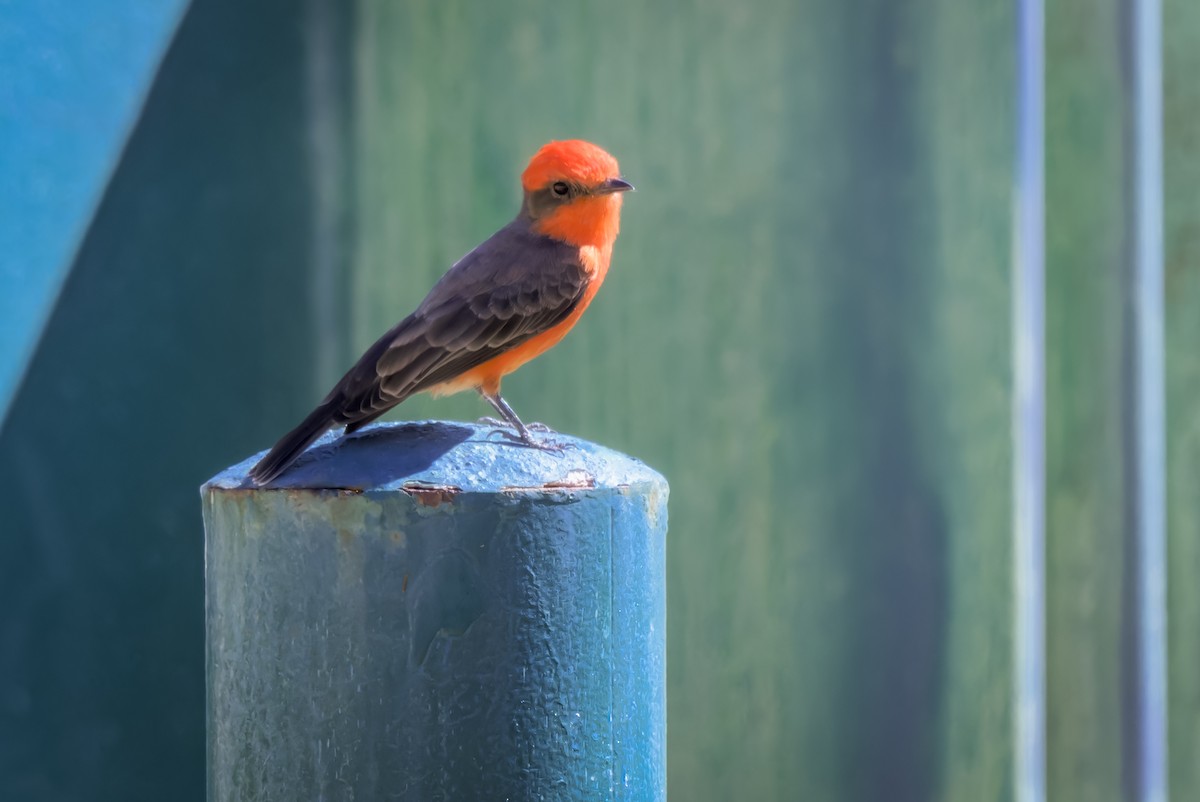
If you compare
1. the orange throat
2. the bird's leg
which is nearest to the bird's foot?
the bird's leg

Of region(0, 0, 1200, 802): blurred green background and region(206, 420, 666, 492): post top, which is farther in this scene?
region(0, 0, 1200, 802): blurred green background

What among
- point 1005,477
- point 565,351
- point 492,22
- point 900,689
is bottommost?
point 900,689

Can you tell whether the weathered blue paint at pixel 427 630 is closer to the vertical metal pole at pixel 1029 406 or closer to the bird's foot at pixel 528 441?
the bird's foot at pixel 528 441

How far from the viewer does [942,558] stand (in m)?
5.68

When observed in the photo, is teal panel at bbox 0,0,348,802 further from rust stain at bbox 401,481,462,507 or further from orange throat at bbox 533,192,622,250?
rust stain at bbox 401,481,462,507

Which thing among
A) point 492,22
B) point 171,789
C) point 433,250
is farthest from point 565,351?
point 171,789

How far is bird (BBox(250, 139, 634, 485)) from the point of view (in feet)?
10.4

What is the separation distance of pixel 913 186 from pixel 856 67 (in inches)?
22.3

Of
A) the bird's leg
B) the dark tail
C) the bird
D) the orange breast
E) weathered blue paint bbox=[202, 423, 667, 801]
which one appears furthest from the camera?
the orange breast

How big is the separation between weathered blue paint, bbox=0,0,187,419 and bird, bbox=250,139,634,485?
Result: 5.96 ft

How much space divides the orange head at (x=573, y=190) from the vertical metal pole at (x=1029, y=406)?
2.11 m

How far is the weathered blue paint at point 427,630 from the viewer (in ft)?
8.54

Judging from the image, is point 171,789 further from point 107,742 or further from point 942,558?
point 942,558

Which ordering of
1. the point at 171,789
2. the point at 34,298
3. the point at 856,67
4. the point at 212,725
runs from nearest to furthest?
the point at 212,725
the point at 34,298
the point at 171,789
the point at 856,67
